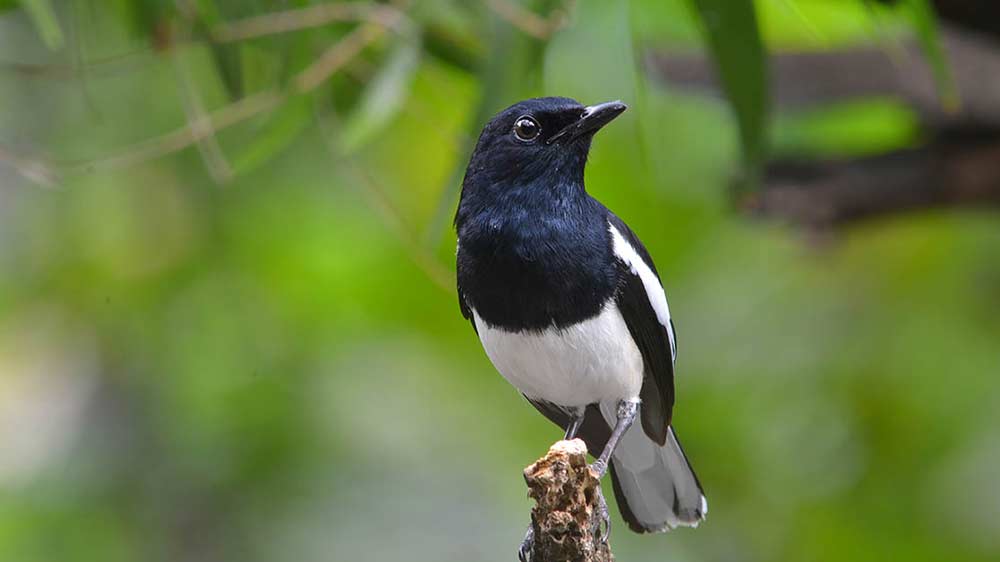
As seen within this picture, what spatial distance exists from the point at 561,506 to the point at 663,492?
3.64 ft

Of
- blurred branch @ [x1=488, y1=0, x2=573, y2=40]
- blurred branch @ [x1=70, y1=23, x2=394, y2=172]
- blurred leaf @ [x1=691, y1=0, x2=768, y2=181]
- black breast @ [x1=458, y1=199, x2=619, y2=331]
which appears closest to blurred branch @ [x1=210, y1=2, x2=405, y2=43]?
blurred branch @ [x1=70, y1=23, x2=394, y2=172]

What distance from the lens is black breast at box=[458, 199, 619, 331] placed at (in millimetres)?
3098

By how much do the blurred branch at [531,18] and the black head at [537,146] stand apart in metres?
0.88

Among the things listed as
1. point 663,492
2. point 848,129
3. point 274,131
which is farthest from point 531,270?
point 848,129

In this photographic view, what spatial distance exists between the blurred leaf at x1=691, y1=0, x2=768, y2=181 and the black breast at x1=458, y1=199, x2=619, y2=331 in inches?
44.7

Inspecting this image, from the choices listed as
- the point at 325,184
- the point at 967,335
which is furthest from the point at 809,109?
the point at 325,184

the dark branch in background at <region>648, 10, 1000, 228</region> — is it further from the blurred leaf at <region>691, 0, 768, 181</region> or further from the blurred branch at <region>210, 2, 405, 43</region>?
the blurred branch at <region>210, 2, 405, 43</region>

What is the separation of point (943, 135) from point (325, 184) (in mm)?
3274

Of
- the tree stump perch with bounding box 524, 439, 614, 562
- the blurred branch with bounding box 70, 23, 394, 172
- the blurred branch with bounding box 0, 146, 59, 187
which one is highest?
the blurred branch with bounding box 70, 23, 394, 172

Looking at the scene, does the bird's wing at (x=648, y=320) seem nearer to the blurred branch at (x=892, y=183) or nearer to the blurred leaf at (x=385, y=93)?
the blurred leaf at (x=385, y=93)

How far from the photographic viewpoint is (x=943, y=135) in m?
Answer: 6.23

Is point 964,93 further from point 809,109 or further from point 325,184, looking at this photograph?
point 325,184

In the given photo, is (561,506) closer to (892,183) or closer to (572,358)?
(572,358)

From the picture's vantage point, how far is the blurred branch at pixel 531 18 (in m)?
4.16
